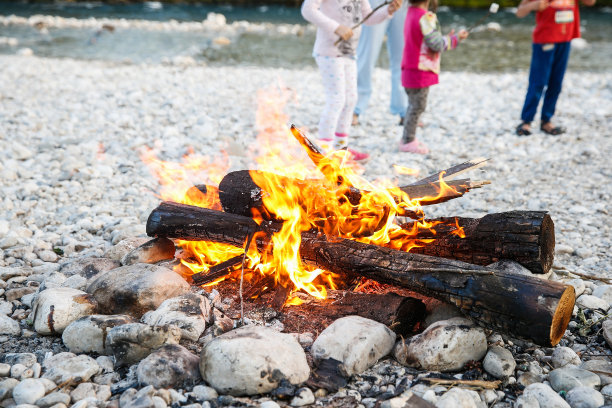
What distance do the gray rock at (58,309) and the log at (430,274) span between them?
714 mm

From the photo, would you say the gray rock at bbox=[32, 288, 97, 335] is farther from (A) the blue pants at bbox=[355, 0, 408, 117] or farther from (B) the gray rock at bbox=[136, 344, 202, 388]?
(A) the blue pants at bbox=[355, 0, 408, 117]

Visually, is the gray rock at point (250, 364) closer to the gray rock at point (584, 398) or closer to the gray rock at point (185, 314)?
the gray rock at point (185, 314)

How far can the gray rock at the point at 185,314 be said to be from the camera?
2.85 meters

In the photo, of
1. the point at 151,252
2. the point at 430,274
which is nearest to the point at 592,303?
the point at 430,274

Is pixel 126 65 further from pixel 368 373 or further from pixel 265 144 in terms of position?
pixel 368 373

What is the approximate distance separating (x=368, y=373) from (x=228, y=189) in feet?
5.14

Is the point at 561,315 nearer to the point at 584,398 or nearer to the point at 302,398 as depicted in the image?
the point at 584,398

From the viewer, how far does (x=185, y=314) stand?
2939 millimetres

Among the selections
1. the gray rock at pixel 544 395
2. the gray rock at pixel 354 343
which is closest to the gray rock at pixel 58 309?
the gray rock at pixel 354 343

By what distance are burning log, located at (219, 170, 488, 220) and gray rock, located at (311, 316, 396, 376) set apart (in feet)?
3.17

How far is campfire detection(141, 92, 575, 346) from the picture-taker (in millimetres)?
2959

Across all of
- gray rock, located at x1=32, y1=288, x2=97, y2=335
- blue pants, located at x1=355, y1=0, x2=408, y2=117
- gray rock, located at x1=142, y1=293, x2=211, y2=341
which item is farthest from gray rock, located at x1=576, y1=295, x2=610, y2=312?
blue pants, located at x1=355, y1=0, x2=408, y2=117

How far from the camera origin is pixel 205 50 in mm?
14867

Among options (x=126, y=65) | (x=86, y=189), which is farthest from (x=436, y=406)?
(x=126, y=65)
